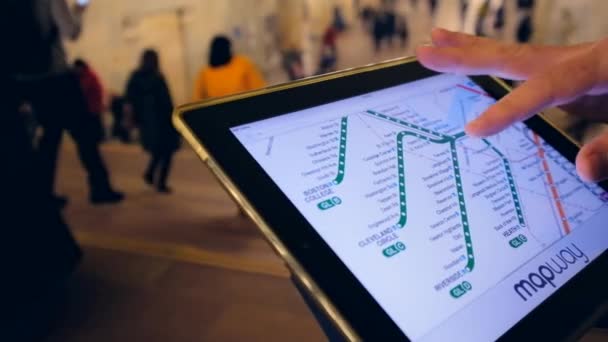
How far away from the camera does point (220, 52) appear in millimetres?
2246

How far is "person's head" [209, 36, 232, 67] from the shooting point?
2.23m

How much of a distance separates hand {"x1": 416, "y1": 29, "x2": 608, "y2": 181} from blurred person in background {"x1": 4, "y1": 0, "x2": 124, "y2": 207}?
4.59 feet

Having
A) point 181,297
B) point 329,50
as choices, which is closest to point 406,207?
point 181,297

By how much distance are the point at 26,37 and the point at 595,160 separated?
1701 mm

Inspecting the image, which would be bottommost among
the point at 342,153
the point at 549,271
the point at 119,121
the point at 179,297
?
the point at 119,121

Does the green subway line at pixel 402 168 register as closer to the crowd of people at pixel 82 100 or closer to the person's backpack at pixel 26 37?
the crowd of people at pixel 82 100

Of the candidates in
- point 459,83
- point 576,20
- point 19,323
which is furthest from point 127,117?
point 459,83

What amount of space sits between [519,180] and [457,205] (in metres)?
0.10

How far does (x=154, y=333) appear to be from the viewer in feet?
1.59

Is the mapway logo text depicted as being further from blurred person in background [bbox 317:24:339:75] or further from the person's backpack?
blurred person in background [bbox 317:24:339:75]

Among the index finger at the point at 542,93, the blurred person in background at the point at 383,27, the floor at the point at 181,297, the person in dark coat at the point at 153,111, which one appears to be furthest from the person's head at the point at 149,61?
the index finger at the point at 542,93

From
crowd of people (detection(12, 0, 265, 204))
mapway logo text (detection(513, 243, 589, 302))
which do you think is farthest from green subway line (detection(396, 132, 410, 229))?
crowd of people (detection(12, 0, 265, 204))

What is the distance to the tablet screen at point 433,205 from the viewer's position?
0.32m

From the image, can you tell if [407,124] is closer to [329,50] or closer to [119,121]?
[329,50]
